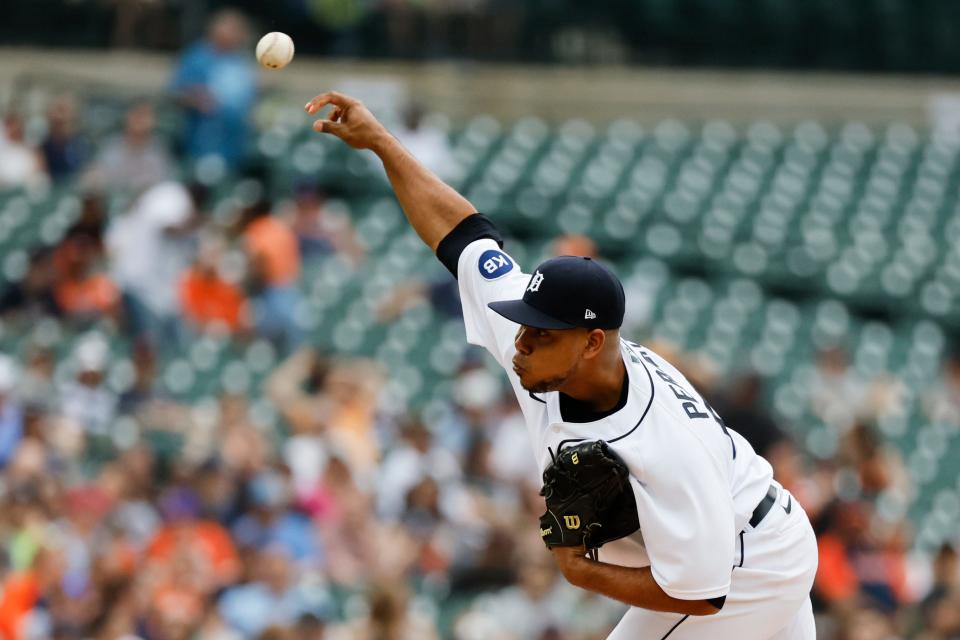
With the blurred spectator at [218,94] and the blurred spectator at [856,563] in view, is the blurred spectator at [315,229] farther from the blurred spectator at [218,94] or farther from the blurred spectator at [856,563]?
the blurred spectator at [856,563]

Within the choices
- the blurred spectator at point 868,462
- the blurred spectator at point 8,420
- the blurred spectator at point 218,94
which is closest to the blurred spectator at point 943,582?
the blurred spectator at point 868,462

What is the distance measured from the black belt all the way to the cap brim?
2.32 feet

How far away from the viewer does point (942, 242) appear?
47.5 feet

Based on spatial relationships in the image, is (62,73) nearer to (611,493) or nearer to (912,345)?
(912,345)

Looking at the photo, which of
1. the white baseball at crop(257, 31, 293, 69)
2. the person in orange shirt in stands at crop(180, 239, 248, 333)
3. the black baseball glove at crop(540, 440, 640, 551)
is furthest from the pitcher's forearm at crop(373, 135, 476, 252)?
the person in orange shirt in stands at crop(180, 239, 248, 333)

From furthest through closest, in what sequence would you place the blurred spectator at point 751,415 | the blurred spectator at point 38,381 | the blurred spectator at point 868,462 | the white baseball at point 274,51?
1. the blurred spectator at point 868,462
2. the blurred spectator at point 38,381
3. the blurred spectator at point 751,415
4. the white baseball at point 274,51

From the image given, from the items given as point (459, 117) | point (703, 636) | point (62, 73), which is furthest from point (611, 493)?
point (459, 117)

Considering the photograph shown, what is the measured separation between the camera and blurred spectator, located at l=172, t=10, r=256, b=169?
38.0ft

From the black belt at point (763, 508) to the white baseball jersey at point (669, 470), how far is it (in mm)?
15

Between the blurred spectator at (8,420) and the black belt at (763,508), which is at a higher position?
the black belt at (763,508)

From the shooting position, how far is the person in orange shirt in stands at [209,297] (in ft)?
33.0

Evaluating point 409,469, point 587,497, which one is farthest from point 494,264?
point 409,469

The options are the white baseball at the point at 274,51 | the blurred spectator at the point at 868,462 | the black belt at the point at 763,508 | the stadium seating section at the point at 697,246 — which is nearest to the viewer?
the black belt at the point at 763,508

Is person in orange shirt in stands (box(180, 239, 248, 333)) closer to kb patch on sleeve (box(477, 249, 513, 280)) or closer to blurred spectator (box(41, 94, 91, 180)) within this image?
blurred spectator (box(41, 94, 91, 180))
